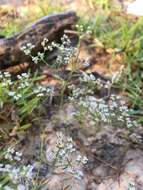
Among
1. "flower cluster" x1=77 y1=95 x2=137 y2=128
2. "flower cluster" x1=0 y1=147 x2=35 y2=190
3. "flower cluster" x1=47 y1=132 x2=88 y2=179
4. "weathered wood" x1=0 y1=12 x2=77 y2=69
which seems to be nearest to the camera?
"flower cluster" x1=0 y1=147 x2=35 y2=190

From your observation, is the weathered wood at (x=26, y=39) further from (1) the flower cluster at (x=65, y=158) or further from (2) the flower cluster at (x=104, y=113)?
(1) the flower cluster at (x=65, y=158)

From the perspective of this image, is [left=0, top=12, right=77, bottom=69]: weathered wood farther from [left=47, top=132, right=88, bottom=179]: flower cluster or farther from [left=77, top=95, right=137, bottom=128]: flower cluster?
[left=47, top=132, right=88, bottom=179]: flower cluster

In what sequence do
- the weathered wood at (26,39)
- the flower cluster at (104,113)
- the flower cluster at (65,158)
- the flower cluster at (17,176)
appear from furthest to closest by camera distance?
the weathered wood at (26,39) → the flower cluster at (104,113) → the flower cluster at (65,158) → the flower cluster at (17,176)

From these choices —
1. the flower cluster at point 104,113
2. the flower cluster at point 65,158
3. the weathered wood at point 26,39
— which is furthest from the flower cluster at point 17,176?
the weathered wood at point 26,39

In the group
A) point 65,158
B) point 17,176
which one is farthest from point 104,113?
point 17,176

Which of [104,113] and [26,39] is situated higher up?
[26,39]

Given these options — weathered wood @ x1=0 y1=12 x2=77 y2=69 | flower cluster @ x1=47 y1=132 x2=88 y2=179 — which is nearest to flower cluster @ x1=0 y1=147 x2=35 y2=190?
flower cluster @ x1=47 y1=132 x2=88 y2=179

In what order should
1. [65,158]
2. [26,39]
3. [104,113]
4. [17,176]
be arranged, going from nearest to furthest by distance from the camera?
1. [17,176]
2. [65,158]
3. [104,113]
4. [26,39]

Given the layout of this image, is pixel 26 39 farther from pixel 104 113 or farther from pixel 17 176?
pixel 17 176

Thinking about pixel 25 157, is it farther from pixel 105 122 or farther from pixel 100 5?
pixel 100 5
